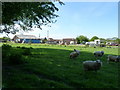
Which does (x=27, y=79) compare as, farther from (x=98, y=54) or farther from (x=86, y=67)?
(x=98, y=54)

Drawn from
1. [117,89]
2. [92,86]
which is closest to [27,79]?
[92,86]

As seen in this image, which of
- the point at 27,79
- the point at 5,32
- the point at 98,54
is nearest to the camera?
the point at 27,79

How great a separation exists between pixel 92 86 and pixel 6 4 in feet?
28.3

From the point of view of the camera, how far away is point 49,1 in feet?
40.2

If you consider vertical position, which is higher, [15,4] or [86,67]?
[15,4]

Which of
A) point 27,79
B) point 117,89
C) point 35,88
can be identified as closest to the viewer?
point 35,88

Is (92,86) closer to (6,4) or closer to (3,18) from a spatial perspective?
(6,4)

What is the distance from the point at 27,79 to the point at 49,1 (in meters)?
7.77

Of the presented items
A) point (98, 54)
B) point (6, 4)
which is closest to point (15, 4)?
point (6, 4)

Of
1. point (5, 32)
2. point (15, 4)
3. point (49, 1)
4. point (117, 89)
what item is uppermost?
point (49, 1)

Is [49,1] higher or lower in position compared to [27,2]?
higher

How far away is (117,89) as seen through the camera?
642cm

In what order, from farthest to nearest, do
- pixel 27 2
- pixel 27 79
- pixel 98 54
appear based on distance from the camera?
1. pixel 98 54
2. pixel 27 2
3. pixel 27 79

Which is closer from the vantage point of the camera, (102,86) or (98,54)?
(102,86)
